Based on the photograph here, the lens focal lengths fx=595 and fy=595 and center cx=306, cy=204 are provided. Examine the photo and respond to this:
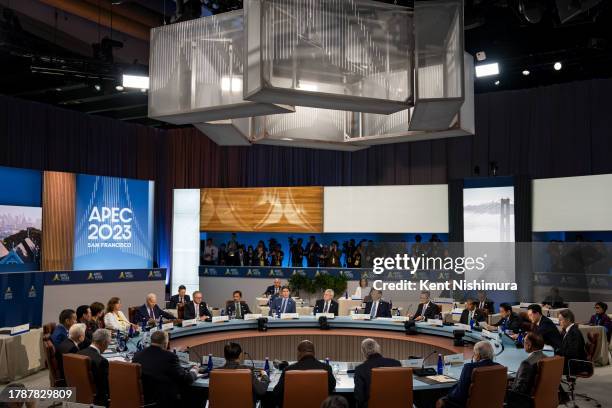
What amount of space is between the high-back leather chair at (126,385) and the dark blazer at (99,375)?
390 mm

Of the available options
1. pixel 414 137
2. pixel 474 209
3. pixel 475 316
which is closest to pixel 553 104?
pixel 474 209

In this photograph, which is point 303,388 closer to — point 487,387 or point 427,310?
point 487,387

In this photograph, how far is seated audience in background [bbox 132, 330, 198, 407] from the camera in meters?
4.80

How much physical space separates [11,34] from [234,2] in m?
3.55

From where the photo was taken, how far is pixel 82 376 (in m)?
4.91

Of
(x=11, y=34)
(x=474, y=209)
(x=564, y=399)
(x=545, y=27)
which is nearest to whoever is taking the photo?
(x=564, y=399)

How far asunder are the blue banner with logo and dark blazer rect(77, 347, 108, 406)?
8.28 metres

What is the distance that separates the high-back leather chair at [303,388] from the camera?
4.38 m

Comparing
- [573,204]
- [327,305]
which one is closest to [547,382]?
[327,305]

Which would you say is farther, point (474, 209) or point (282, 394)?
point (474, 209)

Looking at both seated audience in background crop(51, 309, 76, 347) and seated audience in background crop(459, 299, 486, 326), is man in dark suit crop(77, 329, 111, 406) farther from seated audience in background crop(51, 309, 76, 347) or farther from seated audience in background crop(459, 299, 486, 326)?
seated audience in background crop(459, 299, 486, 326)

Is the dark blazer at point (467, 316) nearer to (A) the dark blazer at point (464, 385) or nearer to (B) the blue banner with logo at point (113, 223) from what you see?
(A) the dark blazer at point (464, 385)

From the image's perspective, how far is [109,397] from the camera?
16.2ft

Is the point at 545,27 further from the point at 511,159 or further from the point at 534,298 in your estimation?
the point at 534,298
